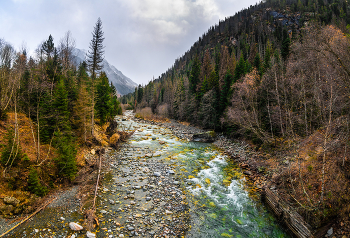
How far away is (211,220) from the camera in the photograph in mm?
7684

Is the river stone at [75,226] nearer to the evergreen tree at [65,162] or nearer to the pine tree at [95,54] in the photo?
the evergreen tree at [65,162]

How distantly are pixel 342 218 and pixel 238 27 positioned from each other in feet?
483

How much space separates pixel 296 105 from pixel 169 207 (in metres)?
11.2

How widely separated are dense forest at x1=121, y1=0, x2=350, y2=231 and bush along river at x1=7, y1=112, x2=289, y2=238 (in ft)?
8.39

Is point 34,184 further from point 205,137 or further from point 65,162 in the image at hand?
point 205,137

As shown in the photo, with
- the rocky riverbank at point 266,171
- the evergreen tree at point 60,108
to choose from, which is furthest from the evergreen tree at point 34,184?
the rocky riverbank at point 266,171

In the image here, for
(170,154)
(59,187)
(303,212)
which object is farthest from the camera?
(170,154)

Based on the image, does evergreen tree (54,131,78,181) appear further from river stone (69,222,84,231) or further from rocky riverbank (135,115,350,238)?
rocky riverbank (135,115,350,238)

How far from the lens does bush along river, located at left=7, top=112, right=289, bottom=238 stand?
647 centimetres

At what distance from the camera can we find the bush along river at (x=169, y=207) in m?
6.47

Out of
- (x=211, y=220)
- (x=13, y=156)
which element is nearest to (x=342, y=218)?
(x=211, y=220)

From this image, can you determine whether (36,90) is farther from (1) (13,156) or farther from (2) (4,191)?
(2) (4,191)

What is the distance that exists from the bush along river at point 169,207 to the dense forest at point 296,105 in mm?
2557

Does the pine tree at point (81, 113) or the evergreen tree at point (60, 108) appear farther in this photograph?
the pine tree at point (81, 113)
